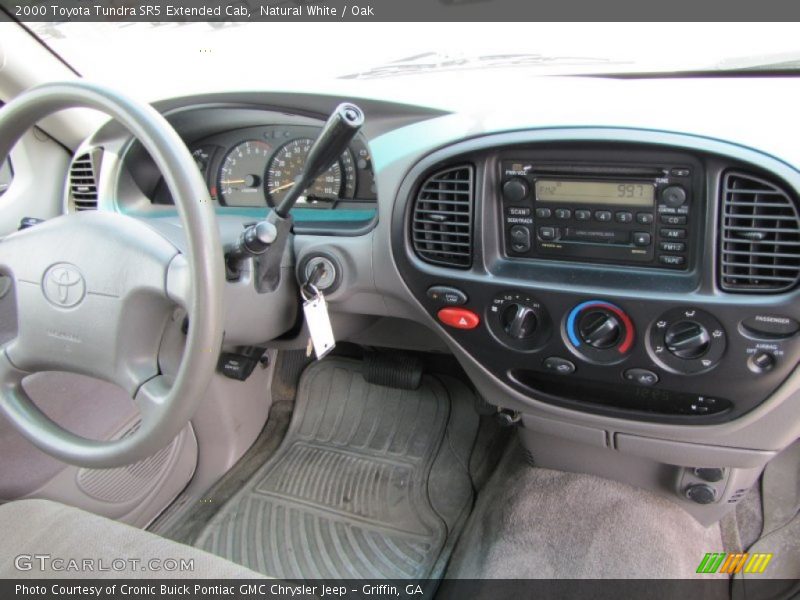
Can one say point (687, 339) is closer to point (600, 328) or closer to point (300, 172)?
point (600, 328)

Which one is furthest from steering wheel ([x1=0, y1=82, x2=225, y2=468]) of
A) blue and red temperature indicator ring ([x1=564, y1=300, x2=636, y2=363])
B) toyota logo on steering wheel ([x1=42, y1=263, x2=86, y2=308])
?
blue and red temperature indicator ring ([x1=564, y1=300, x2=636, y2=363])

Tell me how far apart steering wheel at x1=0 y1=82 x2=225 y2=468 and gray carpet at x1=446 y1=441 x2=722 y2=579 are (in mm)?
958

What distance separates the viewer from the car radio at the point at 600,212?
1042 millimetres

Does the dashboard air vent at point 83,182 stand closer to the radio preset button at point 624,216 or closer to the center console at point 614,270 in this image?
the center console at point 614,270

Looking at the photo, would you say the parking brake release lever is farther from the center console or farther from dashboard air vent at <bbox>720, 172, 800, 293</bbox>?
dashboard air vent at <bbox>720, 172, 800, 293</bbox>

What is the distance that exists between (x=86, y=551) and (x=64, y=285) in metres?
0.49

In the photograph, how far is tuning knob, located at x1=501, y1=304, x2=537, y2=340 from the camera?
3.92 feet

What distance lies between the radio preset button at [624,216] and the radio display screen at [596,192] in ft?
0.05

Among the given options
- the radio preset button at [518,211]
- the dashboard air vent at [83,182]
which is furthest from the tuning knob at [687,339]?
the dashboard air vent at [83,182]

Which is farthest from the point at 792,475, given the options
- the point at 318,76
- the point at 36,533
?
the point at 36,533

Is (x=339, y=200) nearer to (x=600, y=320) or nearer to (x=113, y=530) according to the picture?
(x=600, y=320)

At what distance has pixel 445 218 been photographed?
1.23 metres

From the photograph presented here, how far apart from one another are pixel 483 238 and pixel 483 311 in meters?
0.16

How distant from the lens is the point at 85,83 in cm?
98
